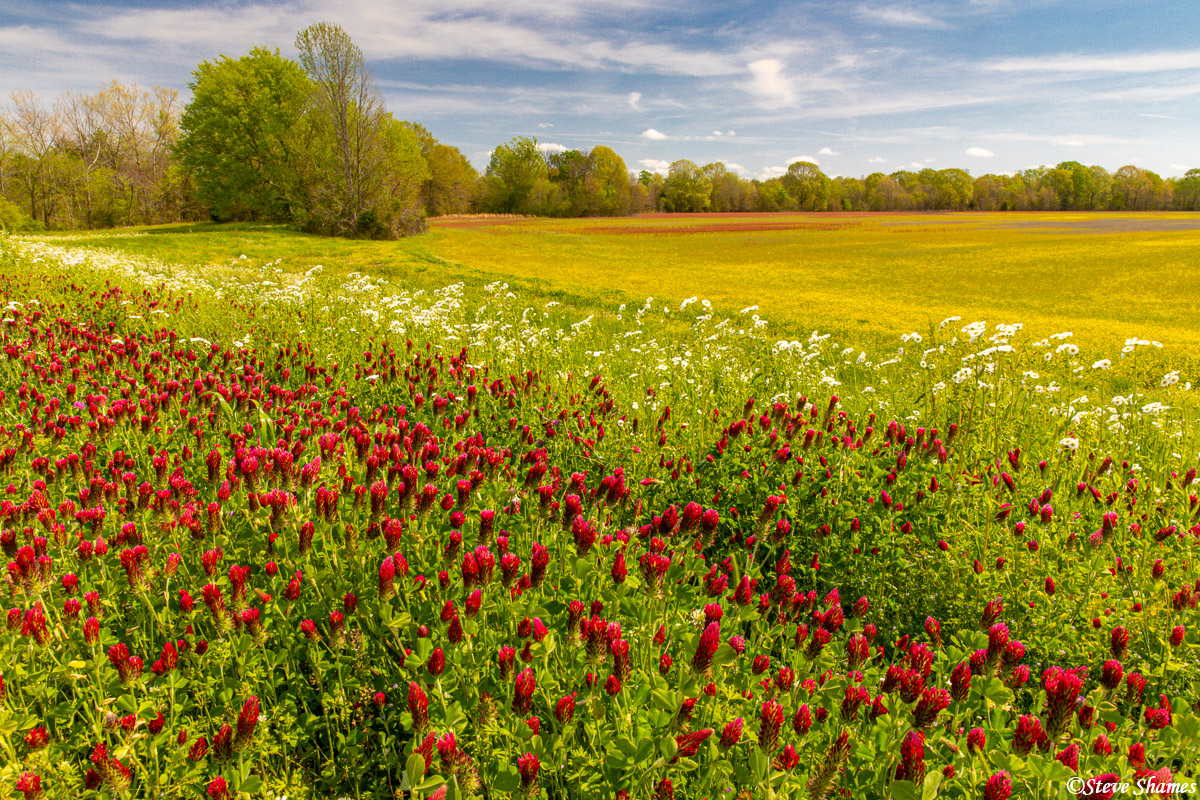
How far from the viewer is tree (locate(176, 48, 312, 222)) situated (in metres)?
48.4

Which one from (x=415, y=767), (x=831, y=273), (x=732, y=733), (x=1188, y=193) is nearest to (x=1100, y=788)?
(x=732, y=733)

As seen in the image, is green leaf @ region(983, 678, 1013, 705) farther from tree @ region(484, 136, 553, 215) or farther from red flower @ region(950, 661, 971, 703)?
tree @ region(484, 136, 553, 215)

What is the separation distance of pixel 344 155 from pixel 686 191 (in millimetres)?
73823

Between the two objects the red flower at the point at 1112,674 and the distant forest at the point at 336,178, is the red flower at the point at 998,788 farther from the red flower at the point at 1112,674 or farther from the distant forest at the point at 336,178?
the distant forest at the point at 336,178

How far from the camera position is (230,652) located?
2320mm

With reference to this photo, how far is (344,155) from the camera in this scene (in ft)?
138

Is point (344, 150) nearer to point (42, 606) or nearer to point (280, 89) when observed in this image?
point (280, 89)

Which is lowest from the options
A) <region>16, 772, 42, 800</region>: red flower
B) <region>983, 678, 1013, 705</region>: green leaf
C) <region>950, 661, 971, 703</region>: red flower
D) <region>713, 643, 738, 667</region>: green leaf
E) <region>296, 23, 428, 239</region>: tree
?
<region>16, 772, 42, 800</region>: red flower

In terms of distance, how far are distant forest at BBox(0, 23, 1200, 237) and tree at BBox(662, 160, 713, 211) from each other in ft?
1.01

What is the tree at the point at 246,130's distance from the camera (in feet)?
159

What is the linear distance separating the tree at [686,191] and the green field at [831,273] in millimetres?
59406

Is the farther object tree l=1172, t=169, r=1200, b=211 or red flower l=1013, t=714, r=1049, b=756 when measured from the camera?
tree l=1172, t=169, r=1200, b=211

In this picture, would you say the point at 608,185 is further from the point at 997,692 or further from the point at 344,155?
the point at 997,692

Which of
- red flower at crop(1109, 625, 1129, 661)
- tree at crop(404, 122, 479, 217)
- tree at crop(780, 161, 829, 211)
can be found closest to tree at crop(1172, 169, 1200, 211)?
tree at crop(780, 161, 829, 211)
